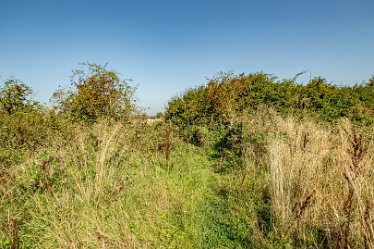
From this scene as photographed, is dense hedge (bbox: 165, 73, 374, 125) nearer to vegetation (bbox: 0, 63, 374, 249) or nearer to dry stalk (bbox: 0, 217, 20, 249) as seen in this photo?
vegetation (bbox: 0, 63, 374, 249)

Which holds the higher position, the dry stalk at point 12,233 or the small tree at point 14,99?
the small tree at point 14,99

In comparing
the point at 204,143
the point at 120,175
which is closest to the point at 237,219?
the point at 120,175

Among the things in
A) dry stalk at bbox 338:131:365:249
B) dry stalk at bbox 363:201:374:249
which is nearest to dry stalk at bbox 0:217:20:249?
dry stalk at bbox 338:131:365:249

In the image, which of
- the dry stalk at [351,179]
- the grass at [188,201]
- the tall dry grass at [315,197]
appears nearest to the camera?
the dry stalk at [351,179]

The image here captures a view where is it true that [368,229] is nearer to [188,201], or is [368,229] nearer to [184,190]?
[188,201]

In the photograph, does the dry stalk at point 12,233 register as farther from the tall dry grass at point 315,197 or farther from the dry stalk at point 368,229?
the dry stalk at point 368,229

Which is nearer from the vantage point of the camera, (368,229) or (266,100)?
(368,229)

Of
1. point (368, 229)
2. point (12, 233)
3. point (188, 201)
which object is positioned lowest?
point (12, 233)

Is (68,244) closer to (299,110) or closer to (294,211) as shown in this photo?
(294,211)

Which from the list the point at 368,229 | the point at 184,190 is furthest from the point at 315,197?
the point at 184,190

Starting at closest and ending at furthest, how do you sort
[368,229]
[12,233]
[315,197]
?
[368,229] < [12,233] < [315,197]

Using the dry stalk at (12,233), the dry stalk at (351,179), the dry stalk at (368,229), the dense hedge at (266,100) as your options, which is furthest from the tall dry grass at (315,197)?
the dense hedge at (266,100)

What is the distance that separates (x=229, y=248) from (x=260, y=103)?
27.2 feet

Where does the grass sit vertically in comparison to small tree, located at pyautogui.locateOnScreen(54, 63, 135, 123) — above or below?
below
